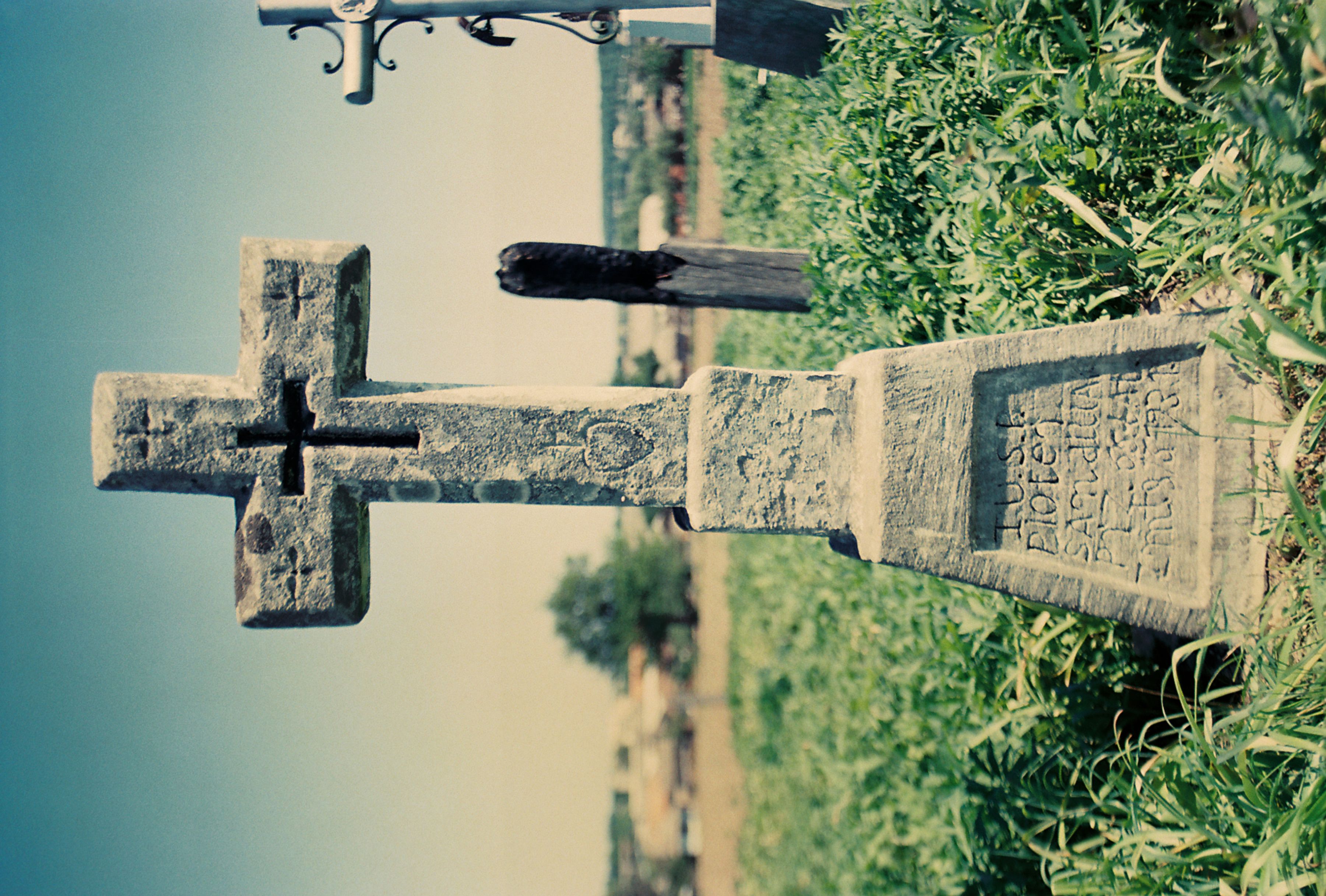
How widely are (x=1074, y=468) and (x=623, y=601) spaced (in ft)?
42.7

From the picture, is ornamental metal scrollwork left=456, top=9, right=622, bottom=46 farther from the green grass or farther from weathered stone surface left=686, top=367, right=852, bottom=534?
weathered stone surface left=686, top=367, right=852, bottom=534

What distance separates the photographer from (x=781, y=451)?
103 inches

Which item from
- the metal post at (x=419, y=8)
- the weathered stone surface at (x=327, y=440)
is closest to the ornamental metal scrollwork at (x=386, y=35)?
the metal post at (x=419, y=8)

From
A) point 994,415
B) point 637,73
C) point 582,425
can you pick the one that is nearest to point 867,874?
point 994,415

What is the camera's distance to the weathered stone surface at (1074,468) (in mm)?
2590

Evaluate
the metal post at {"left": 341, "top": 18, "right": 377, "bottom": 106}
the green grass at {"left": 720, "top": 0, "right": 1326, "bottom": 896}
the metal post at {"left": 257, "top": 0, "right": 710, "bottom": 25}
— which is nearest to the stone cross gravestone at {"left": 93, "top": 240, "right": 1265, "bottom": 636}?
the green grass at {"left": 720, "top": 0, "right": 1326, "bottom": 896}

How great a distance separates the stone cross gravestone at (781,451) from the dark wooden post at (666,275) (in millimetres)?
1324

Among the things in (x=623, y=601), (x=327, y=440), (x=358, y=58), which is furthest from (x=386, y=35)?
(x=623, y=601)

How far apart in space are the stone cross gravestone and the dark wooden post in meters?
1.32

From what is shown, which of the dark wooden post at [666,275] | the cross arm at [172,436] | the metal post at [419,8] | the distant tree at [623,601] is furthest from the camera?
the distant tree at [623,601]

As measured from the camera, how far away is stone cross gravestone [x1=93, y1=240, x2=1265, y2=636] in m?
2.48

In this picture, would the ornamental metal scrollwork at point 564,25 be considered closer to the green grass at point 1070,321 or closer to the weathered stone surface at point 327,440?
the green grass at point 1070,321

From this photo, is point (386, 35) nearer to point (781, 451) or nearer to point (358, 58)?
point (358, 58)

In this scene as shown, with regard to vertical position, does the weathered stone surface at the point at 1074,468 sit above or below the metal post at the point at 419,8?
below
